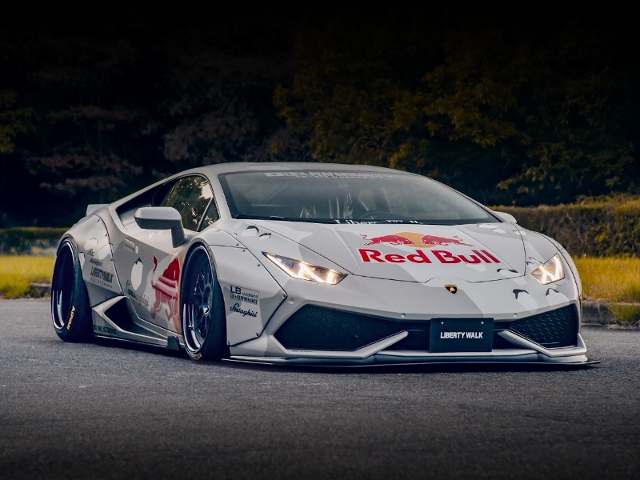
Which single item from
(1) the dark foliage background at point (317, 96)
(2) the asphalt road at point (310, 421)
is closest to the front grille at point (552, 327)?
(2) the asphalt road at point (310, 421)

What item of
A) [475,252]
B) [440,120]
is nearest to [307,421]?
[475,252]

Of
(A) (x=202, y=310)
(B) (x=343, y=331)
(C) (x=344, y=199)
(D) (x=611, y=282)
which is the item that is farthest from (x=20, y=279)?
(B) (x=343, y=331)

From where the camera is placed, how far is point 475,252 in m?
7.04

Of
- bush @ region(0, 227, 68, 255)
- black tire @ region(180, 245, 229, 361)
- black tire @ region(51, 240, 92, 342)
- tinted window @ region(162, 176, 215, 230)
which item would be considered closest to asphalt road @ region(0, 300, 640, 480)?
black tire @ region(180, 245, 229, 361)

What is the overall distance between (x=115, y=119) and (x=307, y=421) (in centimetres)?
4248

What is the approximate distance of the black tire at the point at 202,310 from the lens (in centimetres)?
698

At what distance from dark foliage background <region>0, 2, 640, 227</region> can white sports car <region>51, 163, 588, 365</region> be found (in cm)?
2533

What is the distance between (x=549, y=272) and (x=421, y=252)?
78cm

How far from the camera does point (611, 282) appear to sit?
40.4ft

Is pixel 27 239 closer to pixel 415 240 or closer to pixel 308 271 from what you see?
pixel 415 240

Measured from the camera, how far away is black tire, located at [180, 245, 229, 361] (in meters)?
6.98

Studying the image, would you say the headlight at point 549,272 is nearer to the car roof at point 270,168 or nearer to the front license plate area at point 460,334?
the front license plate area at point 460,334

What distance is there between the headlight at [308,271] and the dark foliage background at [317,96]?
26645 millimetres

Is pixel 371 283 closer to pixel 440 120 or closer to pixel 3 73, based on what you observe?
pixel 440 120
